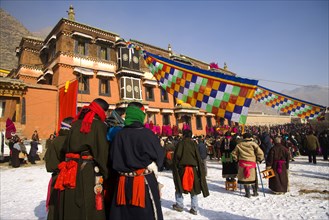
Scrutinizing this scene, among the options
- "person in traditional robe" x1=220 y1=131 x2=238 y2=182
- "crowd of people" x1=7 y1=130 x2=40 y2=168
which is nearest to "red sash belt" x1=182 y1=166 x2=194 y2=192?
"person in traditional robe" x1=220 y1=131 x2=238 y2=182

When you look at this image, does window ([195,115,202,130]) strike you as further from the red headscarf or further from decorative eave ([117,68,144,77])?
the red headscarf

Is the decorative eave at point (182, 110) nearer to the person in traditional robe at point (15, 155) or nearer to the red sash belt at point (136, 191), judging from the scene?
the person in traditional robe at point (15, 155)

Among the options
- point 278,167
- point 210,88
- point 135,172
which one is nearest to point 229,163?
point 278,167

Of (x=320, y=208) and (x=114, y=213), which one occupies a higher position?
(x=114, y=213)

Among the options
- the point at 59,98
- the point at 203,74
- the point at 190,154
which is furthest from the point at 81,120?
the point at 59,98

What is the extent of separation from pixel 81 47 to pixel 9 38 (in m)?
31.8

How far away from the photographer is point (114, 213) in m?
2.81

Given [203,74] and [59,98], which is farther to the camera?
[59,98]

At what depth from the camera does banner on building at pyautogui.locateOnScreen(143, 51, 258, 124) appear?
16.7ft

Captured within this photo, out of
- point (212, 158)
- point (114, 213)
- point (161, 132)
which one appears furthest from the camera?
point (161, 132)

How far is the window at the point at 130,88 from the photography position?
22.5 metres

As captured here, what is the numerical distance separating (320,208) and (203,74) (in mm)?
4484

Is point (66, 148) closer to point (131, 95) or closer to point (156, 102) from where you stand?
point (131, 95)

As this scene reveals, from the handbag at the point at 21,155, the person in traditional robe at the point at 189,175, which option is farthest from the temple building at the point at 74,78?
the person in traditional robe at the point at 189,175
